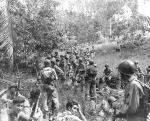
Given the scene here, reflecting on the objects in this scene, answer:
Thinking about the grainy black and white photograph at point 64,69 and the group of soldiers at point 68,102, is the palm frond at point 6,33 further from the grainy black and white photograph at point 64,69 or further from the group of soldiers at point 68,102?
the group of soldiers at point 68,102

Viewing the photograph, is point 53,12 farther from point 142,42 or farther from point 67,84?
point 142,42

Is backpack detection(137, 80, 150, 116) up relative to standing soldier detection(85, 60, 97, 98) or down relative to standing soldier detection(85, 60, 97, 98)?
up

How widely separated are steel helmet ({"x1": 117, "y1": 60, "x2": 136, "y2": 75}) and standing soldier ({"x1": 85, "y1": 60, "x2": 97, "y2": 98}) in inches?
299

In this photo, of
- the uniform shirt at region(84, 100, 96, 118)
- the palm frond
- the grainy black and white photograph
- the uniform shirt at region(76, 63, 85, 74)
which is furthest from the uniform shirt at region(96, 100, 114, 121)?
the uniform shirt at region(76, 63, 85, 74)

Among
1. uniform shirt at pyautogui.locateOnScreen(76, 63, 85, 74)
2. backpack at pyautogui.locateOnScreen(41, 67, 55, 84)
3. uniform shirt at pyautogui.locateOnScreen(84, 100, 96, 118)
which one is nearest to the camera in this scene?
backpack at pyautogui.locateOnScreen(41, 67, 55, 84)

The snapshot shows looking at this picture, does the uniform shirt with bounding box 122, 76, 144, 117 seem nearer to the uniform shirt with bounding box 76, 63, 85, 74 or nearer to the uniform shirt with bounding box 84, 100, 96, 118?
the uniform shirt with bounding box 84, 100, 96, 118

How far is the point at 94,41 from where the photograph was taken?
4447cm

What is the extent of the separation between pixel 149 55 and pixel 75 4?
1174 inches

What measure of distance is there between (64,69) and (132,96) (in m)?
12.0

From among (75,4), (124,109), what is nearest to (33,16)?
(124,109)

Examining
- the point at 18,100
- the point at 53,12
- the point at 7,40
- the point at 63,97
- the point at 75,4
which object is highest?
the point at 75,4

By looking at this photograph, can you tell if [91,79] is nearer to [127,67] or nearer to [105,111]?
[105,111]

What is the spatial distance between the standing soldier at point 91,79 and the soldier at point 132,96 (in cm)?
757

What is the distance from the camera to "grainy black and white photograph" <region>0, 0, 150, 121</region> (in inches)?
236
